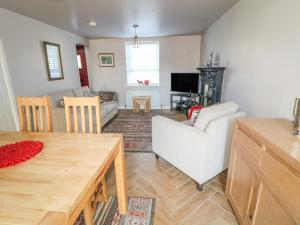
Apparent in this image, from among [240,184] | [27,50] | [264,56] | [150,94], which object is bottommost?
[240,184]

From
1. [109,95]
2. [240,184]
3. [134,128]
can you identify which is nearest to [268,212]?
[240,184]

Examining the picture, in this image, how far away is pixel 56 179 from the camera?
2.98 feet

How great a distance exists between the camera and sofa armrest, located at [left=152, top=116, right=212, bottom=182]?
170 cm

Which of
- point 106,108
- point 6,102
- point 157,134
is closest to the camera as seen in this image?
point 157,134

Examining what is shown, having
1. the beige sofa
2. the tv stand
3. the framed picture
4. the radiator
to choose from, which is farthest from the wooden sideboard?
the framed picture

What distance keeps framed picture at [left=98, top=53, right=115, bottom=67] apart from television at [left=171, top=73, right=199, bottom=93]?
6.87 ft

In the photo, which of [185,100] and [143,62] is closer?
[185,100]

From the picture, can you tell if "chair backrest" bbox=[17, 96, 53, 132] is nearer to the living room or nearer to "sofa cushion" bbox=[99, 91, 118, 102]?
the living room

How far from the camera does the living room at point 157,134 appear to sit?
913 millimetres

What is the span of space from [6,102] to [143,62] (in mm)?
3878

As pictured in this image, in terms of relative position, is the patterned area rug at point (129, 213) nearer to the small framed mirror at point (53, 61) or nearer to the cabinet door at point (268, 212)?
the cabinet door at point (268, 212)

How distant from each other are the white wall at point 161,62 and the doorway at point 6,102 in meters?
2.99

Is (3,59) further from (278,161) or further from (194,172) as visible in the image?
(278,161)

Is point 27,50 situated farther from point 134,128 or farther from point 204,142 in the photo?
point 204,142
